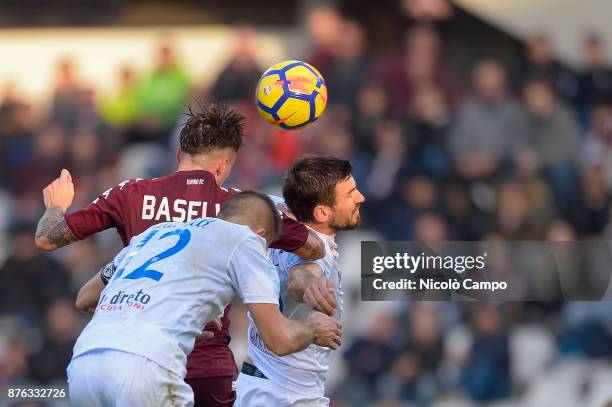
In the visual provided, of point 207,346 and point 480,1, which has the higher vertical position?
point 480,1

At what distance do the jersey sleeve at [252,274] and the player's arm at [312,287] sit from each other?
1.81 ft

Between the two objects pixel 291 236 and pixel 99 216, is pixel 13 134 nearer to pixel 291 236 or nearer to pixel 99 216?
pixel 99 216

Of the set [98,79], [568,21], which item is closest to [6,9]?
[98,79]

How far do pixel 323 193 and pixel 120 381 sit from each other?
1801mm

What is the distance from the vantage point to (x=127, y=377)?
483 cm

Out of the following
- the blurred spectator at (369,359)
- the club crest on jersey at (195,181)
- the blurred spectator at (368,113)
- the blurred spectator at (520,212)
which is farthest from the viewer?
the blurred spectator at (368,113)

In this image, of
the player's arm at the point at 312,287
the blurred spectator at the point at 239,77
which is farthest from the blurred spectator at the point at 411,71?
the player's arm at the point at 312,287

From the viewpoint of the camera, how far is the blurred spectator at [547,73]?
1274cm

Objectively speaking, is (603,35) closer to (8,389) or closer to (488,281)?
(488,281)

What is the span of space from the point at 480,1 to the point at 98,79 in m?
5.00

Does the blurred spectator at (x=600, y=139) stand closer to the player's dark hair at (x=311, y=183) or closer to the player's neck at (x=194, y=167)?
the player's dark hair at (x=311, y=183)

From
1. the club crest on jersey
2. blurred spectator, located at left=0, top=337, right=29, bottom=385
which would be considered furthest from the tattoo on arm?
blurred spectator, located at left=0, top=337, right=29, bottom=385

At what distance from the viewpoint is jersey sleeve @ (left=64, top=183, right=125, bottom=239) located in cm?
586

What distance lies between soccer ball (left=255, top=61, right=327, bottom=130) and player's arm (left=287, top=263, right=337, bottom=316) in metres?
1.31
